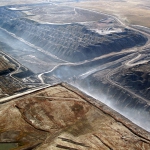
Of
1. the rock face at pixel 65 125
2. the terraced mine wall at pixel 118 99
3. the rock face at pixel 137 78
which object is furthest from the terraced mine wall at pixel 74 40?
the rock face at pixel 65 125

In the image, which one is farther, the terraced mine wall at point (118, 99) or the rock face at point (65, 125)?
the terraced mine wall at point (118, 99)

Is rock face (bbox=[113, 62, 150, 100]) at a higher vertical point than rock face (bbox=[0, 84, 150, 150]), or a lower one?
lower

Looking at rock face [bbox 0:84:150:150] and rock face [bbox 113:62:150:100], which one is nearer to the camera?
rock face [bbox 0:84:150:150]

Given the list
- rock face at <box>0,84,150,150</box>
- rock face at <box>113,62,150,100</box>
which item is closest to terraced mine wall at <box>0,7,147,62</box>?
rock face at <box>113,62,150,100</box>

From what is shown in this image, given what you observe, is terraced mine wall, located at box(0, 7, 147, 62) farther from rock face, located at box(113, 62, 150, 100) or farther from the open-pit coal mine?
rock face, located at box(113, 62, 150, 100)

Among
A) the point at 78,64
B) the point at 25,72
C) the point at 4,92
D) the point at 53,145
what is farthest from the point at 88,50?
the point at 53,145

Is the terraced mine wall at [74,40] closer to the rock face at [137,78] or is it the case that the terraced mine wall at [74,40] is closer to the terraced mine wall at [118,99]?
the terraced mine wall at [118,99]

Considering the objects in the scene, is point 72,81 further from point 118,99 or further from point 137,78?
point 137,78
